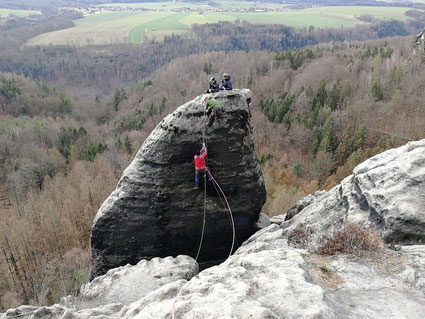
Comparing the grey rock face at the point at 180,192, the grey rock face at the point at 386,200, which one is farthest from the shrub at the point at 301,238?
the grey rock face at the point at 180,192

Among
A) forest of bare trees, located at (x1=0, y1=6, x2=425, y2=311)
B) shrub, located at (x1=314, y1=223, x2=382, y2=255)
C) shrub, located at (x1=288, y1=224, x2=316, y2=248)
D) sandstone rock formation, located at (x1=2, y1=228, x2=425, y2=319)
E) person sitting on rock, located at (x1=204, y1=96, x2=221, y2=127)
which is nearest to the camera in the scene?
sandstone rock formation, located at (x1=2, y1=228, x2=425, y2=319)

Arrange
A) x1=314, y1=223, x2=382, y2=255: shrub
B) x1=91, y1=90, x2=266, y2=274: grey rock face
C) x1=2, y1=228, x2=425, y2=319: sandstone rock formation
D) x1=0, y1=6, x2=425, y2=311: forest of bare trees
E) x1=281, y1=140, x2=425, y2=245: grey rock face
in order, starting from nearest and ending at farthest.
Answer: x1=2, y1=228, x2=425, y2=319: sandstone rock formation, x1=314, y1=223, x2=382, y2=255: shrub, x1=281, y1=140, x2=425, y2=245: grey rock face, x1=91, y1=90, x2=266, y2=274: grey rock face, x1=0, y1=6, x2=425, y2=311: forest of bare trees

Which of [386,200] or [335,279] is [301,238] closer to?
[335,279]

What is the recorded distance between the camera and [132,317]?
25.7 feet

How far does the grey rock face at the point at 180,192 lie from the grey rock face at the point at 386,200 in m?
3.66

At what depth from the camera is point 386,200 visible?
956cm

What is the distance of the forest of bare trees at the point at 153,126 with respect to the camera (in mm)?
34844

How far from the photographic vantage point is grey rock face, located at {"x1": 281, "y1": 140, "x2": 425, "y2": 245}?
9039mm

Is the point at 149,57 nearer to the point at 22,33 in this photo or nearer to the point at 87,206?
the point at 22,33

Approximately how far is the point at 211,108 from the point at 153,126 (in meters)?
61.2

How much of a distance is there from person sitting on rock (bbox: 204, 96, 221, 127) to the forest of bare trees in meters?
10.3

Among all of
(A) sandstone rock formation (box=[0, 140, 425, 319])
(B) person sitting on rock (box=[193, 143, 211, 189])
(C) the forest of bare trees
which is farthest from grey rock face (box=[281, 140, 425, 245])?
(C) the forest of bare trees

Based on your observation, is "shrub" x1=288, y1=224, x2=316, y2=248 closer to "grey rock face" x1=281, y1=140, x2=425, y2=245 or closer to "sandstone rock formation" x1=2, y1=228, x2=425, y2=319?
"grey rock face" x1=281, y1=140, x2=425, y2=245

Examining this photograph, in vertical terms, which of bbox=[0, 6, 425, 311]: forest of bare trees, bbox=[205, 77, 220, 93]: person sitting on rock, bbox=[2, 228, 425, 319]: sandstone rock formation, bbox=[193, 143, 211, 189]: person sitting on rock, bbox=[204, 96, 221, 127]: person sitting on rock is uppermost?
bbox=[205, 77, 220, 93]: person sitting on rock
